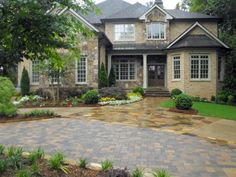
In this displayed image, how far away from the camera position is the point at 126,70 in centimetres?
2655

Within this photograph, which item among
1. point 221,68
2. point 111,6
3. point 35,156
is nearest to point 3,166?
point 35,156

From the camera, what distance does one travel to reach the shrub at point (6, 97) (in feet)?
39.0

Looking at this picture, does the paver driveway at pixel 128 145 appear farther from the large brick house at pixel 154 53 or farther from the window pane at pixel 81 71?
the large brick house at pixel 154 53

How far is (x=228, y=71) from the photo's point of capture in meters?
23.5

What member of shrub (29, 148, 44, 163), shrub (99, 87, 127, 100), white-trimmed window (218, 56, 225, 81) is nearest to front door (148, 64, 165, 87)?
white-trimmed window (218, 56, 225, 81)

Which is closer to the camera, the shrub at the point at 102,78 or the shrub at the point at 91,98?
the shrub at the point at 91,98

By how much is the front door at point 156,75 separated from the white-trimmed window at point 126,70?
159 cm

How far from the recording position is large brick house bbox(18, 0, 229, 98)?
72.7 ft

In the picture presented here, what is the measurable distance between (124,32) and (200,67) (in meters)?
7.71

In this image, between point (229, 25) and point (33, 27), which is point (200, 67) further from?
point (33, 27)

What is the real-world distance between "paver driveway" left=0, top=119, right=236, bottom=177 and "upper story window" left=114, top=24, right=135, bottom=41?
16.5 metres

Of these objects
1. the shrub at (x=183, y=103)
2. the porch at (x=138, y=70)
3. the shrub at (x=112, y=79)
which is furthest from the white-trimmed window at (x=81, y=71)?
the shrub at (x=183, y=103)

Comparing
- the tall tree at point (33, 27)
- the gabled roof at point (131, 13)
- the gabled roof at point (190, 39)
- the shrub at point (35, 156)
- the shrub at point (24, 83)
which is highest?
the gabled roof at point (131, 13)

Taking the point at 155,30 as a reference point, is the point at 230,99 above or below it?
below
